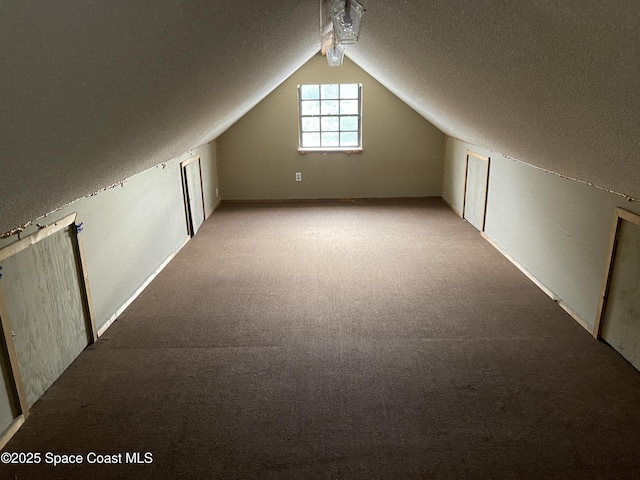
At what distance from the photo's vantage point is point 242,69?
264 cm

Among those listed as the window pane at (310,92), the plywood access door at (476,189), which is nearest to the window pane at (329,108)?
the window pane at (310,92)

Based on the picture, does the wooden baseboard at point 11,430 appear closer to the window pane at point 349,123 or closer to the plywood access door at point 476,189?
the plywood access door at point 476,189

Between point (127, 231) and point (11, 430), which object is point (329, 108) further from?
point (11, 430)

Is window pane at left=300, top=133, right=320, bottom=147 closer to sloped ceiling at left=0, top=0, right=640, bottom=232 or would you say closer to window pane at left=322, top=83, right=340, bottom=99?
window pane at left=322, top=83, right=340, bottom=99

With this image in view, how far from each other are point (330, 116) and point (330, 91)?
35 cm

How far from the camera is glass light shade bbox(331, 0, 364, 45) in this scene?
230 centimetres

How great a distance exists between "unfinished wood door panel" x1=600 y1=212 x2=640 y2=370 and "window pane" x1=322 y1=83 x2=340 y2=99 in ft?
16.0

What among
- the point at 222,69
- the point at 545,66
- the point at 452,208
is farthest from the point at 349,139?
the point at 545,66

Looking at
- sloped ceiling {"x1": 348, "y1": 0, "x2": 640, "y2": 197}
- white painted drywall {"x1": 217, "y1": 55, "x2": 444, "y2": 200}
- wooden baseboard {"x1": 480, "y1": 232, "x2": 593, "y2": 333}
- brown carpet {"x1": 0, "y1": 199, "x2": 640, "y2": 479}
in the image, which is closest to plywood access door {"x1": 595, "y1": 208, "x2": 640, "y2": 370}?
brown carpet {"x1": 0, "y1": 199, "x2": 640, "y2": 479}

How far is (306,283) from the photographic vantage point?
4.28 meters

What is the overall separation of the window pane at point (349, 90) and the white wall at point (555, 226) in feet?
7.90

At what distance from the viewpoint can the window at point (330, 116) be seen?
7125 millimetres

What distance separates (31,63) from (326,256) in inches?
163

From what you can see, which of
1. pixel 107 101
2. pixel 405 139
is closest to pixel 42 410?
pixel 107 101
